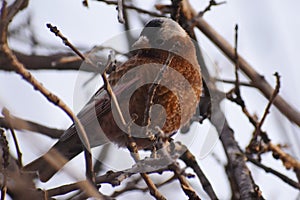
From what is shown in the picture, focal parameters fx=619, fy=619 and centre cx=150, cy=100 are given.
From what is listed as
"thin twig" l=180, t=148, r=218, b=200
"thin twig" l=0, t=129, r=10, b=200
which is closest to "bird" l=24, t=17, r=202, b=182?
"thin twig" l=180, t=148, r=218, b=200

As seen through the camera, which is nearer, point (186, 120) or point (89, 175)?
point (89, 175)

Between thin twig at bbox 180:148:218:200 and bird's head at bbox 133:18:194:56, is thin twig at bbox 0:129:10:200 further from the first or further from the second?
bird's head at bbox 133:18:194:56

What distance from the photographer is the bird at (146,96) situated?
464 cm

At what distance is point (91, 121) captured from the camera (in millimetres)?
5062

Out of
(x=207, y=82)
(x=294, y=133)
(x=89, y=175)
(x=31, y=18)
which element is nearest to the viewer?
(x=89, y=175)

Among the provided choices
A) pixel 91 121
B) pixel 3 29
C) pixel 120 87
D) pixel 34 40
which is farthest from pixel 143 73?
pixel 3 29

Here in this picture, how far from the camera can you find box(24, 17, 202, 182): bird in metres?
4.64

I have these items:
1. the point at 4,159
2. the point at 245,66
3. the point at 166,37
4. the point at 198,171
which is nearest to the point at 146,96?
the point at 198,171

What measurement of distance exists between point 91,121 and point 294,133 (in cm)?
162

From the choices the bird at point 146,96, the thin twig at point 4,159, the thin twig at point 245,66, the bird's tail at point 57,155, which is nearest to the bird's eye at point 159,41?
the bird at point 146,96

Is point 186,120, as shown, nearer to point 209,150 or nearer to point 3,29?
point 209,150

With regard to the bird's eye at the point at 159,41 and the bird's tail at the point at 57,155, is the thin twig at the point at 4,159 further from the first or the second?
the bird's eye at the point at 159,41

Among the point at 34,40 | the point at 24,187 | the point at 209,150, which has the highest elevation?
the point at 34,40

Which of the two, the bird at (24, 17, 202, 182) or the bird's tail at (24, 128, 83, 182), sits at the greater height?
the bird at (24, 17, 202, 182)
